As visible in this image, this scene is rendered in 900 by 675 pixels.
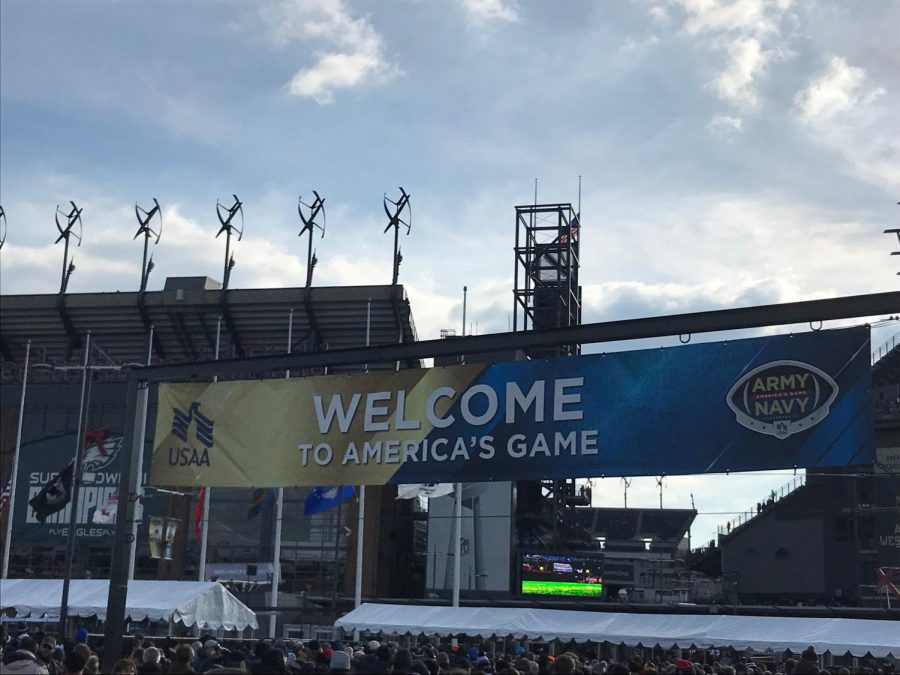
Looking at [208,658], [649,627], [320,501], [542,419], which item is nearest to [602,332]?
[542,419]

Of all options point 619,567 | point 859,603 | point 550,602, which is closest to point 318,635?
point 550,602

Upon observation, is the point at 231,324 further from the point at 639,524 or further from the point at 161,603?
the point at 161,603

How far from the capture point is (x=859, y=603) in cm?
4981

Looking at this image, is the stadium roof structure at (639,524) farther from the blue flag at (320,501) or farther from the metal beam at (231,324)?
the metal beam at (231,324)

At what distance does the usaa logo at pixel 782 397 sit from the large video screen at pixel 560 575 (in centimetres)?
3308

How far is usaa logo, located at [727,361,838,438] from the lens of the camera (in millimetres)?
14953

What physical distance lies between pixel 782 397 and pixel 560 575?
3375cm

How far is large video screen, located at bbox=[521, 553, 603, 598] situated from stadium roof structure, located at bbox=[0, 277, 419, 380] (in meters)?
11.8

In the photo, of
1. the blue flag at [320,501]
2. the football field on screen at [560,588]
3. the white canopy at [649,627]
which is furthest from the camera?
the football field on screen at [560,588]

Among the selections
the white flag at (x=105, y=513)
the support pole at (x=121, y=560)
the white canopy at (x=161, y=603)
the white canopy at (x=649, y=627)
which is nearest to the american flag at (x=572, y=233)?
the white flag at (x=105, y=513)

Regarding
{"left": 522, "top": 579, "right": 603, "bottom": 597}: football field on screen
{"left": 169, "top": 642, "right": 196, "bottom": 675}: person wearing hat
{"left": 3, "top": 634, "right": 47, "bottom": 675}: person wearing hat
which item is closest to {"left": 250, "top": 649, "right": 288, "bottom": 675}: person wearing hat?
{"left": 169, "top": 642, "right": 196, "bottom": 675}: person wearing hat

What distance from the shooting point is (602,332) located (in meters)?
15.9

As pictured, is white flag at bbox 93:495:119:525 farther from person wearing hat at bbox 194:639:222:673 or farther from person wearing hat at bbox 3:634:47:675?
person wearing hat at bbox 3:634:47:675

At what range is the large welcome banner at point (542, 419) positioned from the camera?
49.3ft
